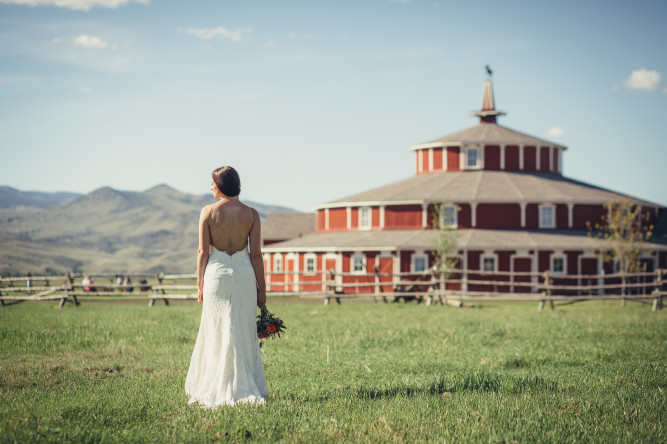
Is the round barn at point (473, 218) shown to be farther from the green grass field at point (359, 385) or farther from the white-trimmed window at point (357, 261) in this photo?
the green grass field at point (359, 385)

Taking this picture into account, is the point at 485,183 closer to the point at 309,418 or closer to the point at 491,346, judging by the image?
the point at 491,346

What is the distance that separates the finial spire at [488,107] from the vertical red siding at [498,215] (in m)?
15.6

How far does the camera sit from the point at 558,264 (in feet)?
160

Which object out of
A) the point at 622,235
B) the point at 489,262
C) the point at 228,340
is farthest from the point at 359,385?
the point at 622,235

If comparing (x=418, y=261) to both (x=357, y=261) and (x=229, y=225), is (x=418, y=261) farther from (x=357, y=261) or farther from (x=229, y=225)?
(x=229, y=225)

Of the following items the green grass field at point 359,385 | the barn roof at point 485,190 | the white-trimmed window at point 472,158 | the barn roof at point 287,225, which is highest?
the white-trimmed window at point 472,158

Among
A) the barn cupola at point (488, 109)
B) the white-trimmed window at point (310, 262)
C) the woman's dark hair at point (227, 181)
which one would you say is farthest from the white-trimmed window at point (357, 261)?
the woman's dark hair at point (227, 181)

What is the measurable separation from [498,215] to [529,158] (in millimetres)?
9296

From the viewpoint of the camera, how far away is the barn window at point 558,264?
48.5 metres

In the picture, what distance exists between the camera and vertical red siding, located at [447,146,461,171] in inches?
2290

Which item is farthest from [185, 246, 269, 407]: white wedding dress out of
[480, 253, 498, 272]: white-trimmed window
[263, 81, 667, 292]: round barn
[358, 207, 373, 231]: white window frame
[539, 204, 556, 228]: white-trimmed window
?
[539, 204, 556, 228]: white-trimmed window

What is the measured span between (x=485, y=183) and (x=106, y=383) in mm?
46554

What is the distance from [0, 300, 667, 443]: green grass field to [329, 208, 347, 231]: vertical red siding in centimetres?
3747

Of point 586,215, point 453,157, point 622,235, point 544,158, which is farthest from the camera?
point 544,158
